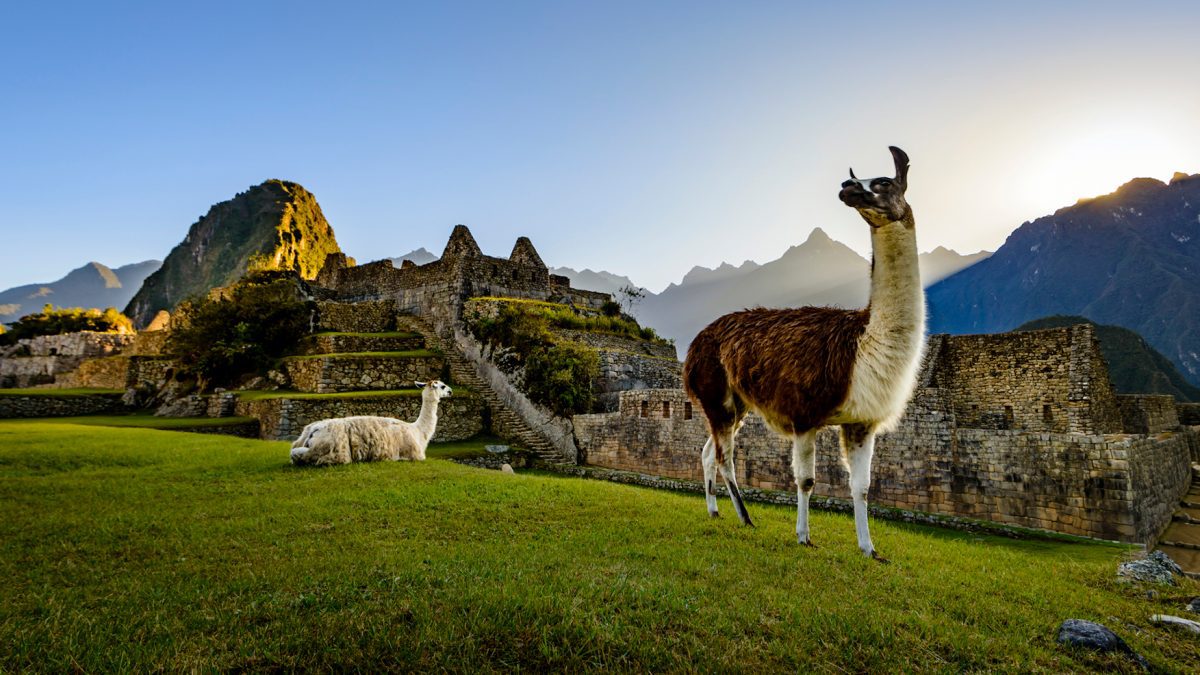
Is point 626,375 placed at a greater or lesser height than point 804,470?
greater

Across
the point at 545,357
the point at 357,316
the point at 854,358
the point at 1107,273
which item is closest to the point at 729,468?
the point at 854,358

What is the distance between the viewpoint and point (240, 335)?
78.8ft

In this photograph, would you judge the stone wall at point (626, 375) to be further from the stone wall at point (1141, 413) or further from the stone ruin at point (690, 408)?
the stone wall at point (1141, 413)

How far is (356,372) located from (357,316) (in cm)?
738

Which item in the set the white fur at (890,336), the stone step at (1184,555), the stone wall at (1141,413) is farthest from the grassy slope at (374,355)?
the stone wall at (1141,413)

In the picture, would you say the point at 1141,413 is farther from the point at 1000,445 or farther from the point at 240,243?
the point at 240,243

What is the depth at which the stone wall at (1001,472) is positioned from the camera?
891 cm

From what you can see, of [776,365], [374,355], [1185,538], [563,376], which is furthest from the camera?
[374,355]

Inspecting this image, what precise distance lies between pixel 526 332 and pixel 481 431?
422cm

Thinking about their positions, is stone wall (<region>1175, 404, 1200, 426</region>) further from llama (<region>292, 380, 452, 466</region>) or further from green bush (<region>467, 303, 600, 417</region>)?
llama (<region>292, 380, 452, 466</region>)

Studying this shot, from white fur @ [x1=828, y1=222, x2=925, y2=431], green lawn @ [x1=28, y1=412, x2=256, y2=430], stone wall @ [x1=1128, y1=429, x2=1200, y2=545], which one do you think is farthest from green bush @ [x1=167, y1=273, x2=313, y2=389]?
stone wall @ [x1=1128, y1=429, x2=1200, y2=545]

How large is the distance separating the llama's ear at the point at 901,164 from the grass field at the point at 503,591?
137 inches

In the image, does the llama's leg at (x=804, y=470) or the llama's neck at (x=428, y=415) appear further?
the llama's neck at (x=428, y=415)

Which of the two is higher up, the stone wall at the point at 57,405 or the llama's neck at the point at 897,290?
the llama's neck at the point at 897,290
